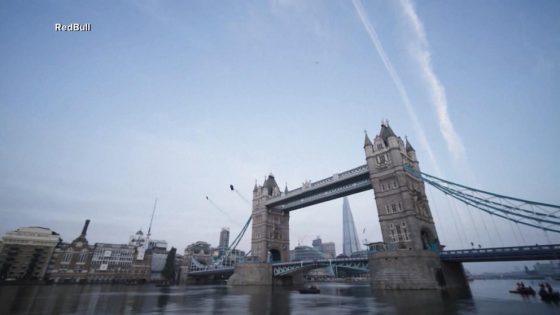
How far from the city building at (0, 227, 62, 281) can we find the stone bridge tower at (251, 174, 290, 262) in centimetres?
7181

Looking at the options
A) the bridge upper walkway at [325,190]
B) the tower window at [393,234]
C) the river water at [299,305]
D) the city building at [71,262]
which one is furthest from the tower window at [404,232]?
the city building at [71,262]

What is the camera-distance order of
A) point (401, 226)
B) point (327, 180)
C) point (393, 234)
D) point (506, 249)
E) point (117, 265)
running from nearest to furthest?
1. point (506, 249)
2. point (401, 226)
3. point (393, 234)
4. point (327, 180)
5. point (117, 265)

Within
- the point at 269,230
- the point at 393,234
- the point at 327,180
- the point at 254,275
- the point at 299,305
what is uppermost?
the point at 327,180

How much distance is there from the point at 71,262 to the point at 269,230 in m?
73.2

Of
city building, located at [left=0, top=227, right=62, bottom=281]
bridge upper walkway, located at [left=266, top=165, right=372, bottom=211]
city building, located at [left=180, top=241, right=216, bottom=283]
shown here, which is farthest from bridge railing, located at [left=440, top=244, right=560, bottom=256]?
city building, located at [left=0, top=227, right=62, bottom=281]

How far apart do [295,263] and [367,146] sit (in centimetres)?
2844

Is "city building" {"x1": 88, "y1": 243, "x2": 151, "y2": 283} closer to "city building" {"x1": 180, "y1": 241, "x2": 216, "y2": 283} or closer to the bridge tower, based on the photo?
"city building" {"x1": 180, "y1": 241, "x2": 216, "y2": 283}

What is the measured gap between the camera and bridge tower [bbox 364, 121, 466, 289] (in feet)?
108

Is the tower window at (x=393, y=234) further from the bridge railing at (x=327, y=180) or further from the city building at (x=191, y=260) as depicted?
the city building at (x=191, y=260)

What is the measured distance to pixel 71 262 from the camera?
3391 inches

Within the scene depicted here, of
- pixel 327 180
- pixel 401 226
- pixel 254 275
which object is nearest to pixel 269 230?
pixel 254 275

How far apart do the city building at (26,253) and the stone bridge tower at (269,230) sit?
71808 millimetres

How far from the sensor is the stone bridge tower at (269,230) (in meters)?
62.3

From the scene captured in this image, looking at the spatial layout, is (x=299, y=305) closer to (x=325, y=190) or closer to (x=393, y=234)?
(x=393, y=234)
